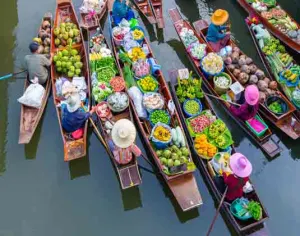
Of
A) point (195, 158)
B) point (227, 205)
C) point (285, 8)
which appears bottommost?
point (227, 205)

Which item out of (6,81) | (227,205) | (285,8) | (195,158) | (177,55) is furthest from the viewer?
(285,8)

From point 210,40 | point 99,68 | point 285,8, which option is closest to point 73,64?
point 99,68

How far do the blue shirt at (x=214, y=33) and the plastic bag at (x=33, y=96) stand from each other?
16.3 feet

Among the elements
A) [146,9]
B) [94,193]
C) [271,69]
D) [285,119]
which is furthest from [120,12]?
[285,119]

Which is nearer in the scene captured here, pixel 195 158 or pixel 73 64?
pixel 195 158

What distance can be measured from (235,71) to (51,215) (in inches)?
234

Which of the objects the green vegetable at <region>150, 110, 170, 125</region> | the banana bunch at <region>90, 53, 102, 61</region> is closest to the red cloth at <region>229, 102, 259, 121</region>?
the green vegetable at <region>150, 110, 170, 125</region>

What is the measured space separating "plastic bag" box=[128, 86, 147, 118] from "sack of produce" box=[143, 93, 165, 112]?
0.46ft

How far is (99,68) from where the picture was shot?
8.82m

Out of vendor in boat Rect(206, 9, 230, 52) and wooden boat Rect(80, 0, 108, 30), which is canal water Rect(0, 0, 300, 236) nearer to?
vendor in boat Rect(206, 9, 230, 52)

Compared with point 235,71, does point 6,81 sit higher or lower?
higher

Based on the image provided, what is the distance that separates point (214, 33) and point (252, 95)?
2.62m

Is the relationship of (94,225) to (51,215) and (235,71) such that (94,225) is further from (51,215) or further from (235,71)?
(235,71)

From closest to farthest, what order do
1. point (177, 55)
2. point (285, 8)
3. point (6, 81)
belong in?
1. point (6, 81)
2. point (177, 55)
3. point (285, 8)
